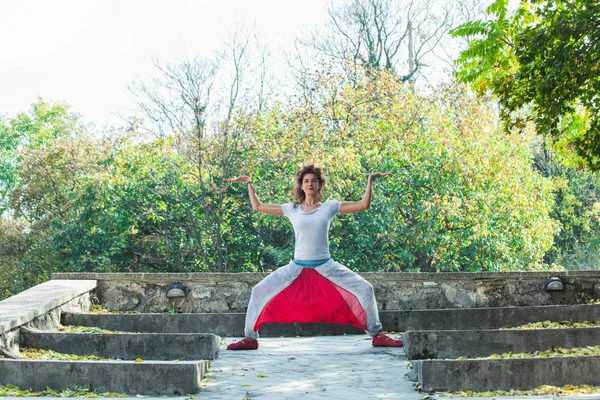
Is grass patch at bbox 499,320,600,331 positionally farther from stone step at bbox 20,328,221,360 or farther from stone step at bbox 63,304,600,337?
stone step at bbox 20,328,221,360

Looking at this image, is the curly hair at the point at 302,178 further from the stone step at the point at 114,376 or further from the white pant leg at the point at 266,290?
the stone step at the point at 114,376

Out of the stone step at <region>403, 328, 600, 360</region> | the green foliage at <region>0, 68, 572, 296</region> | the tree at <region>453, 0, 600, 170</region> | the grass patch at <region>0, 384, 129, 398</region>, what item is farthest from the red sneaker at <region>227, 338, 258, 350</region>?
the green foliage at <region>0, 68, 572, 296</region>

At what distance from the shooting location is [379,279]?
10195mm

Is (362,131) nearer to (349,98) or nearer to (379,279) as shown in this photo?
(349,98)

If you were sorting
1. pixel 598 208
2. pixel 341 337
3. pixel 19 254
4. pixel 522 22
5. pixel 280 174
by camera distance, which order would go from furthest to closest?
pixel 598 208, pixel 19 254, pixel 280 174, pixel 522 22, pixel 341 337

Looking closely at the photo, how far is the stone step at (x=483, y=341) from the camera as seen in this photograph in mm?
7023

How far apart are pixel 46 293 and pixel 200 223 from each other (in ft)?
37.5

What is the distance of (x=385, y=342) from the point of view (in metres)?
7.98

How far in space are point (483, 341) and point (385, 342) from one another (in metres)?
1.21

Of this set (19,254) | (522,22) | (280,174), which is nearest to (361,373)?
(522,22)

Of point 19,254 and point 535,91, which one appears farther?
point 19,254

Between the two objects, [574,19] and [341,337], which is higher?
[574,19]

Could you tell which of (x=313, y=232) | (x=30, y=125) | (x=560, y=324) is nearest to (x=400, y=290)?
(x=560, y=324)

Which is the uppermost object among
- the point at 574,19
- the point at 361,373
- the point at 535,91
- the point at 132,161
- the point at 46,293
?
the point at 132,161
